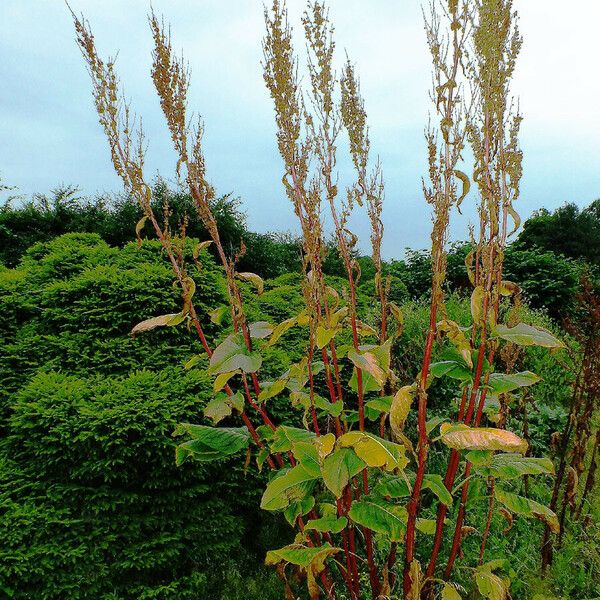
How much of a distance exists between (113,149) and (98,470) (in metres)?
1.98

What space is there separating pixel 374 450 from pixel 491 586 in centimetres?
83

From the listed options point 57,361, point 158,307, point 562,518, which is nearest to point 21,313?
point 57,361

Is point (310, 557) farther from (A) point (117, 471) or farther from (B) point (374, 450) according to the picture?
(A) point (117, 471)

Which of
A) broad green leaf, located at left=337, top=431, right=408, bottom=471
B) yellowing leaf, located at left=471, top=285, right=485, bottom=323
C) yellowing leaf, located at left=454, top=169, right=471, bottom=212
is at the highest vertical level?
yellowing leaf, located at left=454, top=169, right=471, bottom=212

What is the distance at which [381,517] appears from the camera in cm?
209

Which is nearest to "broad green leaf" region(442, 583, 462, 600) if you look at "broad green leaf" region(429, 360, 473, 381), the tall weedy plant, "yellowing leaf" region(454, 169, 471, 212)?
the tall weedy plant

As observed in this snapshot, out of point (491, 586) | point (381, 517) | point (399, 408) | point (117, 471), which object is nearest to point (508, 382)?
point (399, 408)

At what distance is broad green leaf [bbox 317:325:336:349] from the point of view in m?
2.00

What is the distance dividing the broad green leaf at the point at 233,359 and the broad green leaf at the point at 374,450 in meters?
0.42

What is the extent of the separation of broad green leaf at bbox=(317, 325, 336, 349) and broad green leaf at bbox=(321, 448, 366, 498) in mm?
355

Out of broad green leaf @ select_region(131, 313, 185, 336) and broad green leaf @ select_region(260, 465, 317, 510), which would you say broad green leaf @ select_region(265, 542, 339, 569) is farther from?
broad green leaf @ select_region(131, 313, 185, 336)

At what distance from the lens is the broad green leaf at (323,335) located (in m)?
2.00

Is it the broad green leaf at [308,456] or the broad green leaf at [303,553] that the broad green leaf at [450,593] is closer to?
the broad green leaf at [303,553]

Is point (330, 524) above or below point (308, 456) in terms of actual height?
below
